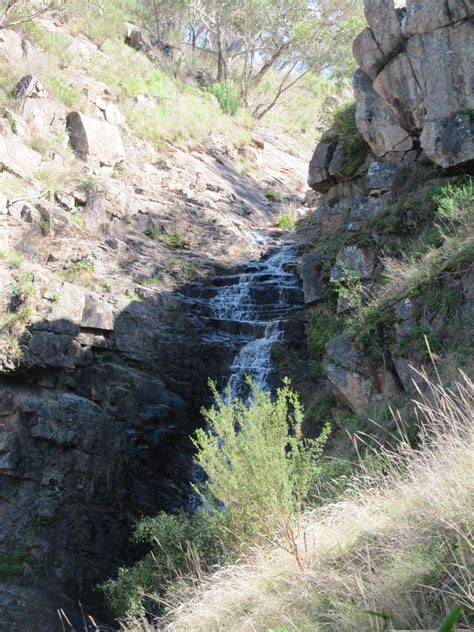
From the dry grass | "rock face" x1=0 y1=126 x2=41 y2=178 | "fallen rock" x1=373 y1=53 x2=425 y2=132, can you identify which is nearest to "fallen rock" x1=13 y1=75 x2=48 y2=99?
"rock face" x1=0 y1=126 x2=41 y2=178

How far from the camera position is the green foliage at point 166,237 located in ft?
46.9

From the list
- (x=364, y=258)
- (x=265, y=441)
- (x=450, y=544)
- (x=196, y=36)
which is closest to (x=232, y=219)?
(x=364, y=258)

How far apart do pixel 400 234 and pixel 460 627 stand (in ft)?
24.2

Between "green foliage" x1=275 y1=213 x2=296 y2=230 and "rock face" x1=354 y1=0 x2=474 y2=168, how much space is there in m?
5.66

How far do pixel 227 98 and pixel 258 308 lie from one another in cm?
1325

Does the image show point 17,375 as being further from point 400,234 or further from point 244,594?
point 244,594

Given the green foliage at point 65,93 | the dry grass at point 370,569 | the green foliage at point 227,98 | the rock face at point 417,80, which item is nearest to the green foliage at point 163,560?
the dry grass at point 370,569

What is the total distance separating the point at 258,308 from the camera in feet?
40.7

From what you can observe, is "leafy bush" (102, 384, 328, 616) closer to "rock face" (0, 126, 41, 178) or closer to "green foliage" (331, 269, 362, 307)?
"green foliage" (331, 269, 362, 307)

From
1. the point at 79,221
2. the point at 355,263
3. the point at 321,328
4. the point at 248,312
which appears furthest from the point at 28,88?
the point at 355,263

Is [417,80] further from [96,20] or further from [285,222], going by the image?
[96,20]

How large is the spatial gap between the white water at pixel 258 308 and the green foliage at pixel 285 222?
109 inches

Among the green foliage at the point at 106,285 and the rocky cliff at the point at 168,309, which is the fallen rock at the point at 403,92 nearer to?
the rocky cliff at the point at 168,309

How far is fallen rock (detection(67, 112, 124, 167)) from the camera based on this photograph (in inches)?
597
